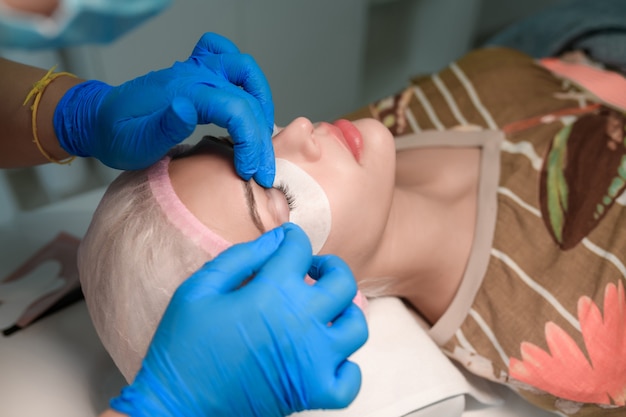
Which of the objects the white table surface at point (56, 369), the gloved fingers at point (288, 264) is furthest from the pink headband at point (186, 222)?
the white table surface at point (56, 369)

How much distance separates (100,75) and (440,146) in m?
0.93

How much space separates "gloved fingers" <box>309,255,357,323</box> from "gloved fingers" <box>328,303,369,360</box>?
1 centimetres

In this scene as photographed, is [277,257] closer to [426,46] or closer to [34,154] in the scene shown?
[34,154]

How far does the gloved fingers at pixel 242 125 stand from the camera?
2.92 ft

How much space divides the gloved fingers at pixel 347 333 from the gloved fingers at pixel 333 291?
0.05 ft

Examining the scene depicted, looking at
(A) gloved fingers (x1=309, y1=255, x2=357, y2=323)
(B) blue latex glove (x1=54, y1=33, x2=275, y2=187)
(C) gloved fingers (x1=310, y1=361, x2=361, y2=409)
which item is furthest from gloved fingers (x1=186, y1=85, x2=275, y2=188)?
(C) gloved fingers (x1=310, y1=361, x2=361, y2=409)

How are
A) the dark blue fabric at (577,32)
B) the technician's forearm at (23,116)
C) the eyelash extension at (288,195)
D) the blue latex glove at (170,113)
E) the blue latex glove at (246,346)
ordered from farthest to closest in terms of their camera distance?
1. the dark blue fabric at (577,32)
2. the technician's forearm at (23,116)
3. the eyelash extension at (288,195)
4. the blue latex glove at (170,113)
5. the blue latex glove at (246,346)

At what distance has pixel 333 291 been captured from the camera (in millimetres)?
808

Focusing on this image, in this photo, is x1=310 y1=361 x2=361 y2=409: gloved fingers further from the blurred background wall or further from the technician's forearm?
the technician's forearm

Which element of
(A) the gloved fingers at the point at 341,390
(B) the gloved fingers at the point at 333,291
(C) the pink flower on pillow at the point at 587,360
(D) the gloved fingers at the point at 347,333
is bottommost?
(C) the pink flower on pillow at the point at 587,360

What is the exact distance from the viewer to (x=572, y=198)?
4.35ft

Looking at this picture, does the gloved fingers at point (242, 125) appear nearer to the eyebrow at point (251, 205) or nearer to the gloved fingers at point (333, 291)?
the eyebrow at point (251, 205)

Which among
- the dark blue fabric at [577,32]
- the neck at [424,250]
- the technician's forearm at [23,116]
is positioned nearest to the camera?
the technician's forearm at [23,116]

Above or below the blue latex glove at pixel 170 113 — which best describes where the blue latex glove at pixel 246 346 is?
below
